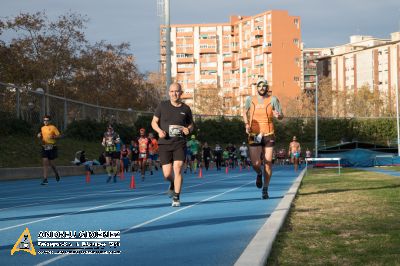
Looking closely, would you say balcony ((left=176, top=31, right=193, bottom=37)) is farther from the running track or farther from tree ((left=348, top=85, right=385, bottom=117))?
the running track

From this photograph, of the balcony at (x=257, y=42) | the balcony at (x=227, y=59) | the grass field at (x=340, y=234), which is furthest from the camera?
the balcony at (x=227, y=59)

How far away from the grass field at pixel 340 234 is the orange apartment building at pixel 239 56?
109 metres

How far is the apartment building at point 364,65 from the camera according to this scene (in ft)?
438

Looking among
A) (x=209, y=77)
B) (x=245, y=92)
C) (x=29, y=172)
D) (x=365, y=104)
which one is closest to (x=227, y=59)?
(x=209, y=77)

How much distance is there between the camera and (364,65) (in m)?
143

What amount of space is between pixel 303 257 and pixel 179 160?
5.43 metres

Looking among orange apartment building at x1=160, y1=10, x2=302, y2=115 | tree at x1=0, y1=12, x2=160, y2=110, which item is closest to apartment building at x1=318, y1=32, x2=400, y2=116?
orange apartment building at x1=160, y1=10, x2=302, y2=115

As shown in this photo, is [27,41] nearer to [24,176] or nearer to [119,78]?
[119,78]

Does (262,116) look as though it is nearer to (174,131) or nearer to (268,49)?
(174,131)

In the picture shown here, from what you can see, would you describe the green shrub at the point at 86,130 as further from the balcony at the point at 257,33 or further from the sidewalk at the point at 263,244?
the balcony at the point at 257,33

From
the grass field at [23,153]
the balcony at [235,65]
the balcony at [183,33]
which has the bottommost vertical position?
the grass field at [23,153]

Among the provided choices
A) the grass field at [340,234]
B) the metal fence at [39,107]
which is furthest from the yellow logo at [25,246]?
the metal fence at [39,107]

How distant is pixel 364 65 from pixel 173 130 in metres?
137

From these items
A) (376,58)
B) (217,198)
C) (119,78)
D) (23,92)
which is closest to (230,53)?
(376,58)
